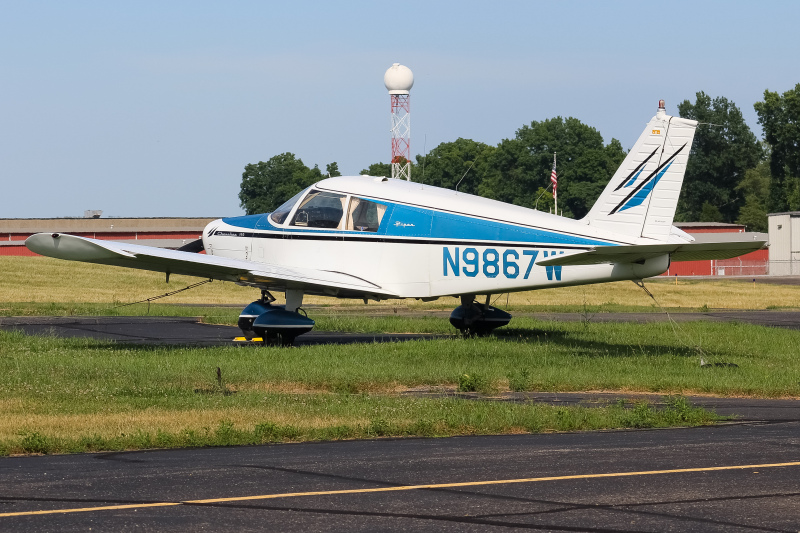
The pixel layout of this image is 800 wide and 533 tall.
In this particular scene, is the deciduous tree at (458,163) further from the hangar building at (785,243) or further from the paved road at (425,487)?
the paved road at (425,487)

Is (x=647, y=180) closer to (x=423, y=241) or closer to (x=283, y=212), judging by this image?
(x=423, y=241)

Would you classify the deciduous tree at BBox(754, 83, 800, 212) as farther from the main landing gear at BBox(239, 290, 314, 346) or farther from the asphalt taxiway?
the asphalt taxiway

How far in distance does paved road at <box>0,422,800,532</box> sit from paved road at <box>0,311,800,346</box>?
11.8 meters

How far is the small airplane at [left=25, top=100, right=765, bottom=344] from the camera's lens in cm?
1808

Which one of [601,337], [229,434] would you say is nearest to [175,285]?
[601,337]

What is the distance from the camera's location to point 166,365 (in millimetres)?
16766

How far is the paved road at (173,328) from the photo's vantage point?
22.5m

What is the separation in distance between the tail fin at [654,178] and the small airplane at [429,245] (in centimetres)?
2

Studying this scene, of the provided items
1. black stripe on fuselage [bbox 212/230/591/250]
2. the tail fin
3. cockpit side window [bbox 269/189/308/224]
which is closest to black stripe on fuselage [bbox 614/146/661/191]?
the tail fin

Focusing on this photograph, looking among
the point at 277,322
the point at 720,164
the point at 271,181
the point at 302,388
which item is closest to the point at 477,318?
the point at 277,322

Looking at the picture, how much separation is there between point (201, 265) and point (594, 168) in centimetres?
10249

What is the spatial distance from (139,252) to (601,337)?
33.4 ft

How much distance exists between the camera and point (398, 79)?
230 ft

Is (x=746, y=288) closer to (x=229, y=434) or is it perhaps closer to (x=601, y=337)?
(x=601, y=337)
